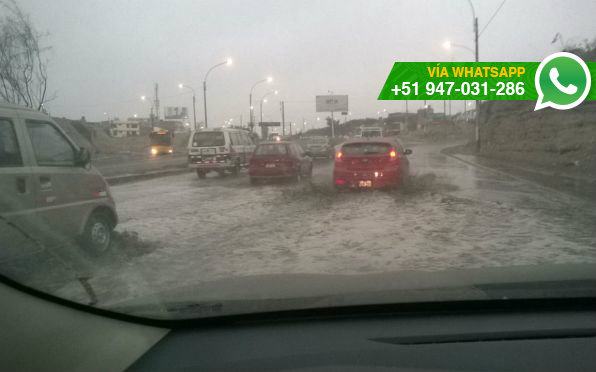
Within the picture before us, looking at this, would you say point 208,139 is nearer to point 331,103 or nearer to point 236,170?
point 236,170

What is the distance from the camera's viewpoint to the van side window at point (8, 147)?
16.0 feet

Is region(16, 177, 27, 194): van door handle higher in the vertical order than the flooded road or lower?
higher

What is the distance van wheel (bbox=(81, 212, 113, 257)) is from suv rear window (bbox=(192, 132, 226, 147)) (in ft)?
48.1

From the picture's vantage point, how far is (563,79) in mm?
22922

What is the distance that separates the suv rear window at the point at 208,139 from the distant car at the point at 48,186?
48.6ft

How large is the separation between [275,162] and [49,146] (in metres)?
12.9

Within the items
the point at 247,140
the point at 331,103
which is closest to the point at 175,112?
the point at 331,103

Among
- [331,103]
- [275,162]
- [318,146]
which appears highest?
[331,103]

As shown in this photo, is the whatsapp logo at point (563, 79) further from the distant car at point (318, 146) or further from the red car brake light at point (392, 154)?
the distant car at point (318, 146)

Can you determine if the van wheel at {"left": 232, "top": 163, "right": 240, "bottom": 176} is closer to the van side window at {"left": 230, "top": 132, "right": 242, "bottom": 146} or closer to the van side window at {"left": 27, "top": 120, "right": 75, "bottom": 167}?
the van side window at {"left": 230, "top": 132, "right": 242, "bottom": 146}

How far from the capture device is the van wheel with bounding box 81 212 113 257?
21.5ft

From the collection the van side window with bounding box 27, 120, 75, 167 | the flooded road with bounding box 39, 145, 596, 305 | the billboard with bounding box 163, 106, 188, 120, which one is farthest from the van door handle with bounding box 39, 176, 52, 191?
the billboard with bounding box 163, 106, 188, 120

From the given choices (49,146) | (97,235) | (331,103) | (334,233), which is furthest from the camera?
(331,103)

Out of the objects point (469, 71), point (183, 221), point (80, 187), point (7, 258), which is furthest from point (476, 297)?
point (469, 71)
